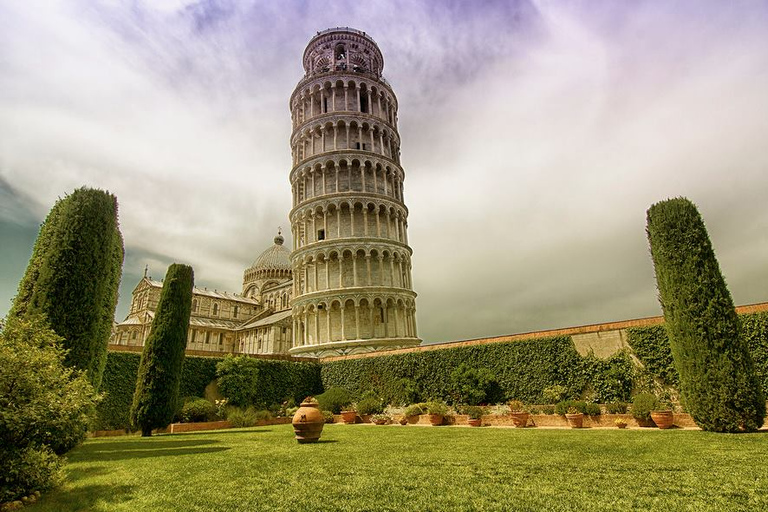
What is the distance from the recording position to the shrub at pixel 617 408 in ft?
47.9

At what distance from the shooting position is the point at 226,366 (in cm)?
2244

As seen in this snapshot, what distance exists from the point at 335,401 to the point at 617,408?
1410 cm

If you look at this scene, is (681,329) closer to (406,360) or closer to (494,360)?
(494,360)

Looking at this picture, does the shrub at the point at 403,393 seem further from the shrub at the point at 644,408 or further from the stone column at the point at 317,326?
the stone column at the point at 317,326

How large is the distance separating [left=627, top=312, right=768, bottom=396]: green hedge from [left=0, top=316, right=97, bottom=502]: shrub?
17263 millimetres

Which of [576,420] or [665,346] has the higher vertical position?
[665,346]

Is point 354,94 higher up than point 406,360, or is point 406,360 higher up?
point 354,94

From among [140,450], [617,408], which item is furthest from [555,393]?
[140,450]

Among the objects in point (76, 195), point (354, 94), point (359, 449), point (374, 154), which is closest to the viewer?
point (359, 449)

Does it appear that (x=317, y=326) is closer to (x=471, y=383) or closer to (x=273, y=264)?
(x=471, y=383)

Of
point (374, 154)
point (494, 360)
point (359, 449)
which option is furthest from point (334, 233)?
point (359, 449)

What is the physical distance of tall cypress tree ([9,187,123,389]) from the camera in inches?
384

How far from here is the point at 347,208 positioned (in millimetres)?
37938

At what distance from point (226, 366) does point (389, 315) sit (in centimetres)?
1662
